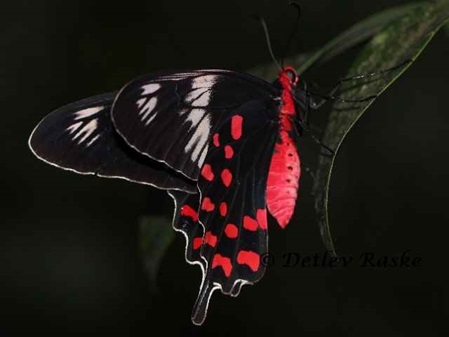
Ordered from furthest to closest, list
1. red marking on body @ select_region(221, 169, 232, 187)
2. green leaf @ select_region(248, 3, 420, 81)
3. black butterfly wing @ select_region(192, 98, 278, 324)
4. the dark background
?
the dark background < red marking on body @ select_region(221, 169, 232, 187) < black butterfly wing @ select_region(192, 98, 278, 324) < green leaf @ select_region(248, 3, 420, 81)

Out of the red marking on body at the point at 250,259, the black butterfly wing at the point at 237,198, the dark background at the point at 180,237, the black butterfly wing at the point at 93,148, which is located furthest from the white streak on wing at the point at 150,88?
the dark background at the point at 180,237

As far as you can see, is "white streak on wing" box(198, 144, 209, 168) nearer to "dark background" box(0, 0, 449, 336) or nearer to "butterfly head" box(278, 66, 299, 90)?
"butterfly head" box(278, 66, 299, 90)

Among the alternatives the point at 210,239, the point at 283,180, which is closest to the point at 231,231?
the point at 210,239

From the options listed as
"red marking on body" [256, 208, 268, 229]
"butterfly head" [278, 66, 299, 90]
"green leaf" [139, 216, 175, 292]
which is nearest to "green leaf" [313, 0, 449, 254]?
"butterfly head" [278, 66, 299, 90]

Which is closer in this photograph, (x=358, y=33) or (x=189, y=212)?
(x=358, y=33)

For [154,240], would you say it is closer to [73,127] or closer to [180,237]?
[73,127]

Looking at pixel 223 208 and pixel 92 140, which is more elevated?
pixel 92 140

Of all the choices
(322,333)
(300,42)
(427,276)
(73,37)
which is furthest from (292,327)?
(73,37)
